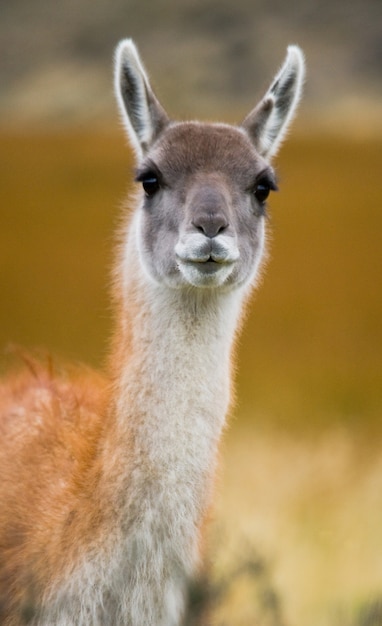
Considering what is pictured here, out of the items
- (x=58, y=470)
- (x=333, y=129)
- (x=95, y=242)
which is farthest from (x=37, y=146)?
(x=58, y=470)

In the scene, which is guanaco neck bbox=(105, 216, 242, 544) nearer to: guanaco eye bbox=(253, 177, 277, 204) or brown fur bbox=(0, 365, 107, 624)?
brown fur bbox=(0, 365, 107, 624)

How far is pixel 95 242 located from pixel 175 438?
23.1m

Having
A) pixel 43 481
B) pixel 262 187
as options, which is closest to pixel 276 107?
pixel 262 187

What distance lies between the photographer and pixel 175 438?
5969 mm

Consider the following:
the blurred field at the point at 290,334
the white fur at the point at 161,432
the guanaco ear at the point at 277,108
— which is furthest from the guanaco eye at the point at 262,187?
the blurred field at the point at 290,334

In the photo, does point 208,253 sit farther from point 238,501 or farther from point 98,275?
point 98,275

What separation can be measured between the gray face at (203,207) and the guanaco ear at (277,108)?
231mm

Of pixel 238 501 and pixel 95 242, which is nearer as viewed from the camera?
pixel 238 501

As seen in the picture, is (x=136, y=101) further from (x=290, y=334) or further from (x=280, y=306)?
(x=280, y=306)

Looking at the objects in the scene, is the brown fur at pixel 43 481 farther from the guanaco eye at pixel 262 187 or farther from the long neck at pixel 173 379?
the guanaco eye at pixel 262 187

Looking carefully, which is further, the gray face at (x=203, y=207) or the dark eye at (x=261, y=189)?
the dark eye at (x=261, y=189)

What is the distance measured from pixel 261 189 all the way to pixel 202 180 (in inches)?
18.4

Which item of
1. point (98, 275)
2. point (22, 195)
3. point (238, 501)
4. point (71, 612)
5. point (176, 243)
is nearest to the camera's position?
point (71, 612)

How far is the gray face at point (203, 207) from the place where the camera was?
6086mm
